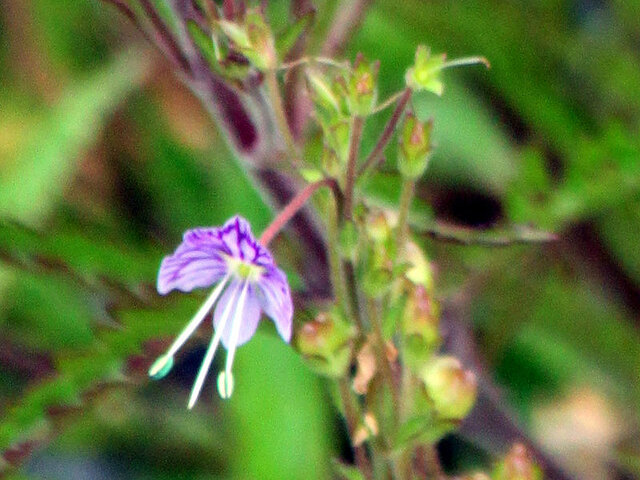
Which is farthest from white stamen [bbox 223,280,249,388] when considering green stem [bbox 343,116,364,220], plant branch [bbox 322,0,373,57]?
plant branch [bbox 322,0,373,57]

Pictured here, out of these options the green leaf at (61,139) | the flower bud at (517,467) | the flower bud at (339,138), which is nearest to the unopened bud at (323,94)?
the flower bud at (339,138)

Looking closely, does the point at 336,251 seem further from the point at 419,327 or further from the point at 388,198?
the point at 388,198

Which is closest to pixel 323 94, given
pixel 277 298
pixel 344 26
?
pixel 277 298

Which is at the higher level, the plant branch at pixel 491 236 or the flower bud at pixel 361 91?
the flower bud at pixel 361 91

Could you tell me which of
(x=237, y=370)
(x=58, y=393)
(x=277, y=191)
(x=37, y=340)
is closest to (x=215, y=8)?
(x=277, y=191)

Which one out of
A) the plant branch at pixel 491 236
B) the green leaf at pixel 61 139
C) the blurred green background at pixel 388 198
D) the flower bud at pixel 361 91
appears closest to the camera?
the flower bud at pixel 361 91

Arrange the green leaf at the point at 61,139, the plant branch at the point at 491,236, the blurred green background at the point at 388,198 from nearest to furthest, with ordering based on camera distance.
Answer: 1. the plant branch at the point at 491,236
2. the blurred green background at the point at 388,198
3. the green leaf at the point at 61,139

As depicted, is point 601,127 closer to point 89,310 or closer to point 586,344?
point 586,344

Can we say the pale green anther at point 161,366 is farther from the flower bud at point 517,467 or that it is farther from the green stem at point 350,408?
the flower bud at point 517,467

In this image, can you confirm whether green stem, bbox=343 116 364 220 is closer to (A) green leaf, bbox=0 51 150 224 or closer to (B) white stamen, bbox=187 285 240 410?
(B) white stamen, bbox=187 285 240 410
